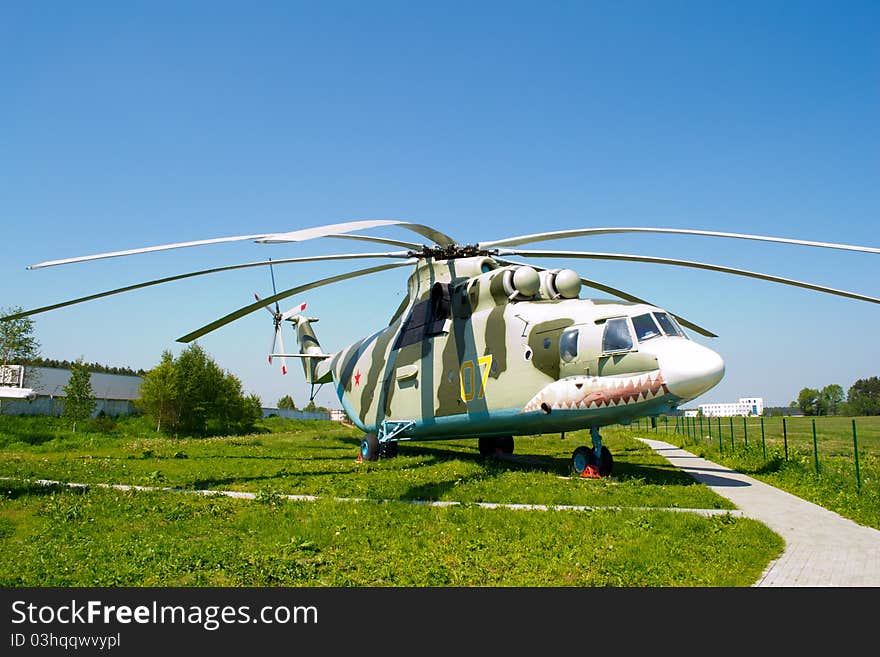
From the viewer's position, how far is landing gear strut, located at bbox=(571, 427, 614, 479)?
573 inches

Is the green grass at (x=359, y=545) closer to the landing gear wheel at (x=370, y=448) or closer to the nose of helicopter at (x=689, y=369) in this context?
the nose of helicopter at (x=689, y=369)

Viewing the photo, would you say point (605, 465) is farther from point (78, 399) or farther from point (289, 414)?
point (289, 414)

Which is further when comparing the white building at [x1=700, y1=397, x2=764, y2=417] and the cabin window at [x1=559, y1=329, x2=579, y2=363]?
the white building at [x1=700, y1=397, x2=764, y2=417]

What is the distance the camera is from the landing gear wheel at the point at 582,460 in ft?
48.5

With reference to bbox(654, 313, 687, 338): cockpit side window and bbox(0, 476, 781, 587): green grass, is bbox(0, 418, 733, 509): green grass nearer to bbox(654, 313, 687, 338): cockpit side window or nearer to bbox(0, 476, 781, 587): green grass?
bbox(0, 476, 781, 587): green grass

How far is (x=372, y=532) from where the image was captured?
893 centimetres

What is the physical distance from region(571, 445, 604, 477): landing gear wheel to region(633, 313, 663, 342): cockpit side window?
3.47 metres

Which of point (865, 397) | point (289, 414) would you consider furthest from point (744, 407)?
point (289, 414)

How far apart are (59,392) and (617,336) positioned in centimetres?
6457

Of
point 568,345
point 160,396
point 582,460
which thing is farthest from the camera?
point 160,396

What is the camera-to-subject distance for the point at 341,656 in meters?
4.73

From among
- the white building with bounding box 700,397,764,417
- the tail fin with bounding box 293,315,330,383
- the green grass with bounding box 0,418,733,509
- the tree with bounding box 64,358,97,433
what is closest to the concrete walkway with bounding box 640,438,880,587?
the green grass with bounding box 0,418,733,509

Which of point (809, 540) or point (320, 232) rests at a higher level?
point (320, 232)

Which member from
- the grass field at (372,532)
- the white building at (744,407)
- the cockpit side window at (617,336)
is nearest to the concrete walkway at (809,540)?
the grass field at (372,532)
